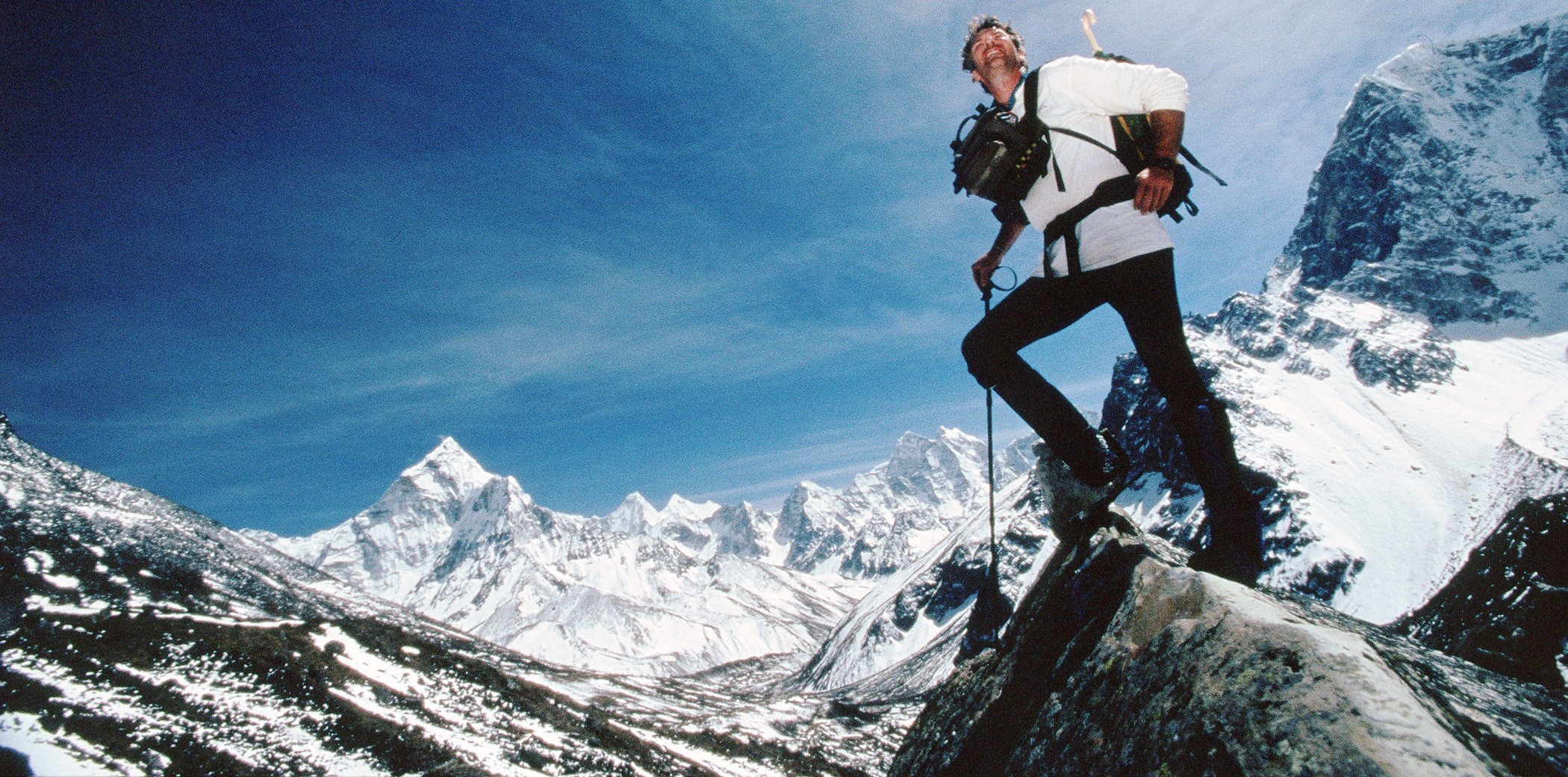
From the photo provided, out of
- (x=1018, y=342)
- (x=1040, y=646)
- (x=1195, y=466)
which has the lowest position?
(x=1040, y=646)

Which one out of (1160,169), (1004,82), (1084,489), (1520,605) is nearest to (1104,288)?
(1160,169)

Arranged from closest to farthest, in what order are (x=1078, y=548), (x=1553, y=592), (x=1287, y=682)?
(x=1287, y=682), (x=1078, y=548), (x=1553, y=592)

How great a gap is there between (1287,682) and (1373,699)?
285mm

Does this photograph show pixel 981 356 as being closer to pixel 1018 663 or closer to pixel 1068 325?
pixel 1068 325

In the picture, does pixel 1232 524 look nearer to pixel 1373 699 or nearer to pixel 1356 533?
pixel 1373 699

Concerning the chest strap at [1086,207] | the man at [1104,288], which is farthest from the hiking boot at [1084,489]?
the chest strap at [1086,207]

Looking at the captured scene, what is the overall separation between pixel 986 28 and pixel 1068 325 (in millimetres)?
2810

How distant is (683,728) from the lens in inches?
5027

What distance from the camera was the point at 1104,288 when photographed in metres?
4.52

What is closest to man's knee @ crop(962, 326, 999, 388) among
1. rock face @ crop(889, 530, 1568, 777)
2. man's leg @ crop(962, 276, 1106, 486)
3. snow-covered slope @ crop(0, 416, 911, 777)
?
man's leg @ crop(962, 276, 1106, 486)

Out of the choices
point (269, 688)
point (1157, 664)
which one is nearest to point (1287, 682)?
point (1157, 664)

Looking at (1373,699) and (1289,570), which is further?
(1289,570)

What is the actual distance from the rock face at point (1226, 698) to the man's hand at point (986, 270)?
2546 millimetres

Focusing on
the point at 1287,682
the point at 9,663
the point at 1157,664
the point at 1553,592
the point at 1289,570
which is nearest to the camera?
the point at 1287,682
